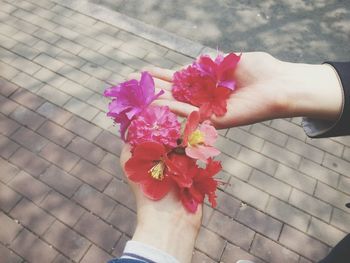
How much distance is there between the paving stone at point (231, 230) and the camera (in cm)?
309

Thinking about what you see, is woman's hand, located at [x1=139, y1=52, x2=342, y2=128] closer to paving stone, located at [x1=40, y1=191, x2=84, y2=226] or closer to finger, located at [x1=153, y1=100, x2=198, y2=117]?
finger, located at [x1=153, y1=100, x2=198, y2=117]

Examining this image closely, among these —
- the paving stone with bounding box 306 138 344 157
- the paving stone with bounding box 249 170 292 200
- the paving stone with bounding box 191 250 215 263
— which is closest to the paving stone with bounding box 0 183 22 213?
the paving stone with bounding box 191 250 215 263

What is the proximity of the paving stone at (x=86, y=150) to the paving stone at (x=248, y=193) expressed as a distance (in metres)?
1.31

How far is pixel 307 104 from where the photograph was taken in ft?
7.12

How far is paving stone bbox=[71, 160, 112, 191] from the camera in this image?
340cm

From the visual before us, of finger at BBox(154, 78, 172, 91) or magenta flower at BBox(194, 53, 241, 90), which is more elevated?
magenta flower at BBox(194, 53, 241, 90)

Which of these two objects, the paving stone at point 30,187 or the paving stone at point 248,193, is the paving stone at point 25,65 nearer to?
the paving stone at point 30,187

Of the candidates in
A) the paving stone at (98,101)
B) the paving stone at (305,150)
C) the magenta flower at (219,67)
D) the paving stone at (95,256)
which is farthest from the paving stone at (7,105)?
the paving stone at (305,150)

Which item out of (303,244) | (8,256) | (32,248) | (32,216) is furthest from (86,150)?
(303,244)

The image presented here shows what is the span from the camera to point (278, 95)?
2.20 meters

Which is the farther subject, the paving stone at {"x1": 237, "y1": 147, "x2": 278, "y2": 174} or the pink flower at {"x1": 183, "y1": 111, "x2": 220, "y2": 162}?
the paving stone at {"x1": 237, "y1": 147, "x2": 278, "y2": 174}

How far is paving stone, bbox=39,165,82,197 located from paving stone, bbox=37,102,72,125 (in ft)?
1.99

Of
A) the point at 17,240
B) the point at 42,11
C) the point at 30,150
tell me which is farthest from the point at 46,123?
the point at 42,11

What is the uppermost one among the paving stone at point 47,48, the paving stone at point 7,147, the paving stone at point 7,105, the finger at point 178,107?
the finger at point 178,107
